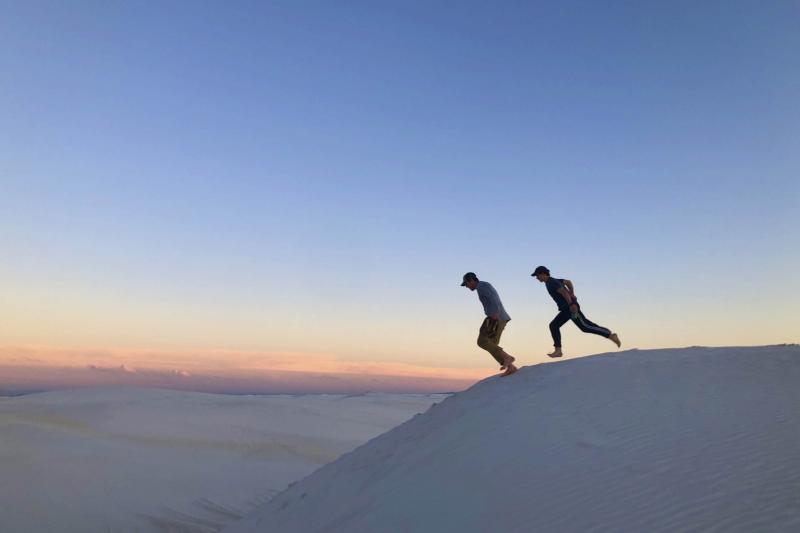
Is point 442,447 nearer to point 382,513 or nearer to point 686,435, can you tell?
point 382,513

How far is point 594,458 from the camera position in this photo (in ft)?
15.7

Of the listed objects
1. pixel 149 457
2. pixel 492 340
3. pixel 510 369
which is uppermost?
pixel 492 340

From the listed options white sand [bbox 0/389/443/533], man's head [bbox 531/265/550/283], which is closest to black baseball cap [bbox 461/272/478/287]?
man's head [bbox 531/265/550/283]

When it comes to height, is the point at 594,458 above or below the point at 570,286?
below

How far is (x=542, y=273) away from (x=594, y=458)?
12.7ft

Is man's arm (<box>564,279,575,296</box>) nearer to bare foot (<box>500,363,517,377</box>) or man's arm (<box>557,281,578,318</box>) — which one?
man's arm (<box>557,281,578,318</box>)

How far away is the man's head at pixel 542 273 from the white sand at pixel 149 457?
25.6 ft

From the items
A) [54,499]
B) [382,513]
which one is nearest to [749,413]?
[382,513]

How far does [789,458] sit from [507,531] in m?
2.17

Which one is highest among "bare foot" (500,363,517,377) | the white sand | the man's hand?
the man's hand

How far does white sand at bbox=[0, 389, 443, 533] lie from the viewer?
436 inches

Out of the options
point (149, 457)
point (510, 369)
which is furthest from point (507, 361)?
point (149, 457)

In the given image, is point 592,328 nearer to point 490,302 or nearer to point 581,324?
point 581,324

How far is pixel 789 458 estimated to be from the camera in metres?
4.12
